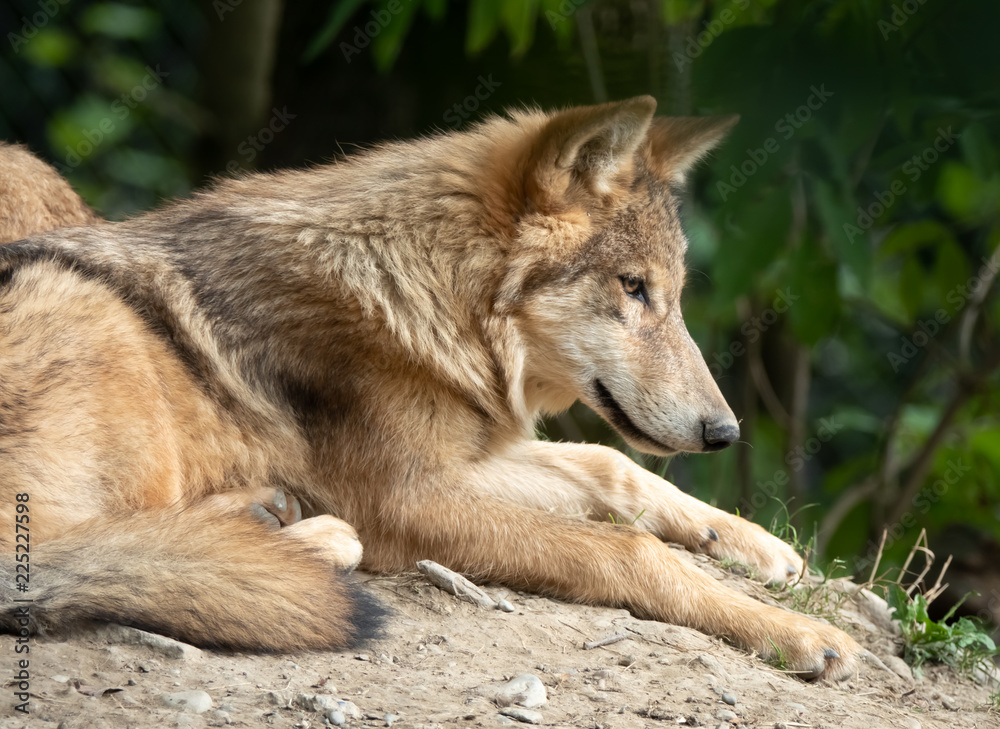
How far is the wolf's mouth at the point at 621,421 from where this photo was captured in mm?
4035

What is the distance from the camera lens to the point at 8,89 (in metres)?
8.11

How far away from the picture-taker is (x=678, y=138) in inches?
179

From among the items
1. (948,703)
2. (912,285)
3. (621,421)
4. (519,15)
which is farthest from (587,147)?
(912,285)

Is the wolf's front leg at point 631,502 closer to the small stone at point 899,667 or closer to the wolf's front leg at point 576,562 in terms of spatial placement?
the wolf's front leg at point 576,562

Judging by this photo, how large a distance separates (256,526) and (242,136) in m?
5.83

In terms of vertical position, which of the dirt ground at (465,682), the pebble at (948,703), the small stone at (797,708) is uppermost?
the small stone at (797,708)

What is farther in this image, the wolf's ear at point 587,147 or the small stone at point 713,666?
the wolf's ear at point 587,147

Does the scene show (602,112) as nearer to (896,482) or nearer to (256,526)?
(256,526)

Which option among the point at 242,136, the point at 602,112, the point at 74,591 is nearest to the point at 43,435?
the point at 74,591

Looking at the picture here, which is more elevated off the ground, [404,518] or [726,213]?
[726,213]

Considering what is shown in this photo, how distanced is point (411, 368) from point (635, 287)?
1.03m

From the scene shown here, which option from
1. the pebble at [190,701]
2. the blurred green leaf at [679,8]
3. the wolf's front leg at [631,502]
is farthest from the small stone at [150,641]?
the blurred green leaf at [679,8]

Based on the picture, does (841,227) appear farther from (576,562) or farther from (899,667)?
(576,562)

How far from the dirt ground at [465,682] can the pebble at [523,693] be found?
1.0 inches
